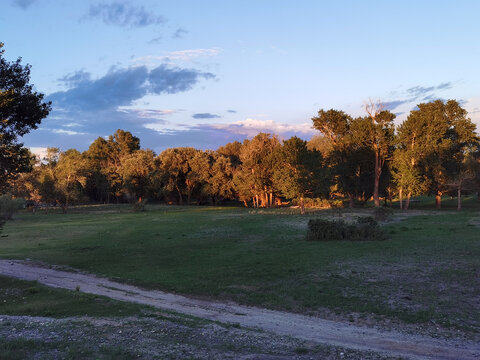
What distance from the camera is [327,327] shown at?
12.2 m

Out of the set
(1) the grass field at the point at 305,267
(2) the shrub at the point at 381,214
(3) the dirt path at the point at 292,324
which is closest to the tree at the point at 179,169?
(2) the shrub at the point at 381,214

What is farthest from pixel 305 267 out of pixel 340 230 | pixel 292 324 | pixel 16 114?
pixel 16 114

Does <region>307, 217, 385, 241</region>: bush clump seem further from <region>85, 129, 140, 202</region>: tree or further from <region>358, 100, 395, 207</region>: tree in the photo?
<region>85, 129, 140, 202</region>: tree

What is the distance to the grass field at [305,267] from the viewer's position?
48.2 feet

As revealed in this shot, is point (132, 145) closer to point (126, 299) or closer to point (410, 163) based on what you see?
point (410, 163)

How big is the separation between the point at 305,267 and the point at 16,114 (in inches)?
718

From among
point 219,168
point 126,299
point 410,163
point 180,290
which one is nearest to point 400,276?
point 180,290

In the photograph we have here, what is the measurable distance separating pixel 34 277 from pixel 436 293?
802 inches

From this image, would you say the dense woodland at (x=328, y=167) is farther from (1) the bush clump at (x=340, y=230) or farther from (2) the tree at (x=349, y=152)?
(1) the bush clump at (x=340, y=230)

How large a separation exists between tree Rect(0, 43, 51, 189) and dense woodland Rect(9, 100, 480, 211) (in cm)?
4385

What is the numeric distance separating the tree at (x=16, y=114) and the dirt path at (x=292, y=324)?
6.51 meters

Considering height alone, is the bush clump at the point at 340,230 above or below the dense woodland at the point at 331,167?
below

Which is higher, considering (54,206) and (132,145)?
(132,145)

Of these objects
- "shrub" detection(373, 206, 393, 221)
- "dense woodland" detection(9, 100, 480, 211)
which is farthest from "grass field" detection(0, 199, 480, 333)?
"dense woodland" detection(9, 100, 480, 211)
